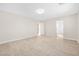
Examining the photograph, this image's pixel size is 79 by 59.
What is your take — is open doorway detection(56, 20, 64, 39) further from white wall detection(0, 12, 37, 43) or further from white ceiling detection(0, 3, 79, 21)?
white wall detection(0, 12, 37, 43)

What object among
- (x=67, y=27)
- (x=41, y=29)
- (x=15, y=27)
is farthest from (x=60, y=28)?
(x=15, y=27)

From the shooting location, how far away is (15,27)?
2035 mm

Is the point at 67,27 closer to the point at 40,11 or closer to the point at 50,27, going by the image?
the point at 50,27

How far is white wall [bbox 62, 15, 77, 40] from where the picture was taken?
6.53ft

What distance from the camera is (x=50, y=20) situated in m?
2.08

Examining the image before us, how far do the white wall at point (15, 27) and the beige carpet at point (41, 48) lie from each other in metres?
0.12

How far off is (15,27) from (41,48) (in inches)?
25.9

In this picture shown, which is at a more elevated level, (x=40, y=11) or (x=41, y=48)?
(x=40, y=11)

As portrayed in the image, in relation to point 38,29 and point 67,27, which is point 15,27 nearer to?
point 38,29

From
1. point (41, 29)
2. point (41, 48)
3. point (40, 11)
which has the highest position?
point (40, 11)

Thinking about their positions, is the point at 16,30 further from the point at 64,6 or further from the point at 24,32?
the point at 64,6

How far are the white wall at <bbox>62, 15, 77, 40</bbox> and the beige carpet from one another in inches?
4.1

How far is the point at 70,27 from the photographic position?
2.02 m

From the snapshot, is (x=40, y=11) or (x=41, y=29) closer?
(x=40, y=11)
